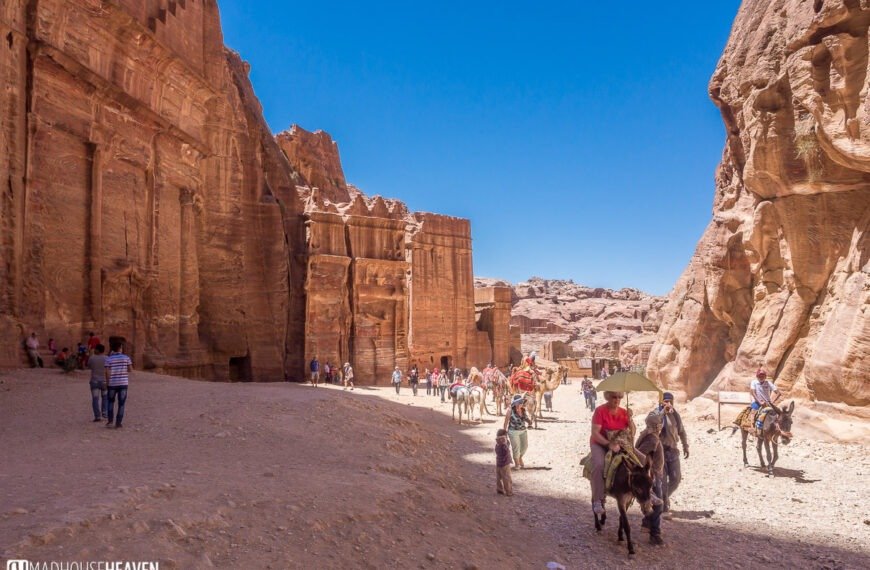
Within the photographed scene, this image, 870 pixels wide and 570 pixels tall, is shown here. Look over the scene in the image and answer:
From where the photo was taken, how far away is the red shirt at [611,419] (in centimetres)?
690

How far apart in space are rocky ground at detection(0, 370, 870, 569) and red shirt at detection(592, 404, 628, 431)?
52.5 inches

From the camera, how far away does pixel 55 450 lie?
25.3 feet

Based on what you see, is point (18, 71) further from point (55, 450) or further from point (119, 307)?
point (55, 450)

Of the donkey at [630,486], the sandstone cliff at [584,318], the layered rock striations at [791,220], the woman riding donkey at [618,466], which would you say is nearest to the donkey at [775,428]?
the layered rock striations at [791,220]

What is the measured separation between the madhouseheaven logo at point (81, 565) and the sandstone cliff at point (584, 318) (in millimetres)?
42371

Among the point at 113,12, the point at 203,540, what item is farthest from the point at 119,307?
the point at 203,540

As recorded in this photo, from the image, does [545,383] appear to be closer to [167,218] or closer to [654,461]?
[654,461]

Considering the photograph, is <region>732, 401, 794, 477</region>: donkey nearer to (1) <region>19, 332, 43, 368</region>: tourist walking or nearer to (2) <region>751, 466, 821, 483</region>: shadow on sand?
(2) <region>751, 466, 821, 483</region>: shadow on sand

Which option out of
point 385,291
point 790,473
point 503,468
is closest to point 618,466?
point 503,468

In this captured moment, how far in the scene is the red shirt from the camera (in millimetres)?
6898

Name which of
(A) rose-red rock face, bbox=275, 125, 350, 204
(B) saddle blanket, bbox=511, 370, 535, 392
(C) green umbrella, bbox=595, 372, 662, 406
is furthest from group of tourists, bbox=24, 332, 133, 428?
(A) rose-red rock face, bbox=275, 125, 350, 204

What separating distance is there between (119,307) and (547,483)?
1526cm

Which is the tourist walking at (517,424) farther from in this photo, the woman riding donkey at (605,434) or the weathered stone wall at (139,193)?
the weathered stone wall at (139,193)

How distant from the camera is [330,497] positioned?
6418 mm
